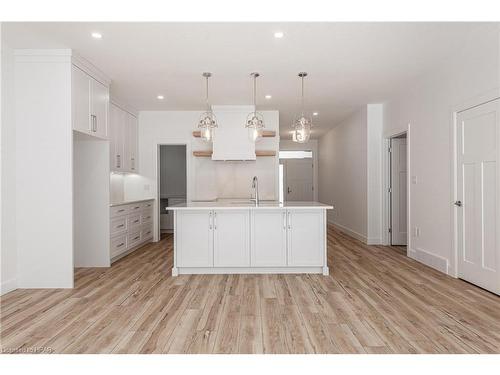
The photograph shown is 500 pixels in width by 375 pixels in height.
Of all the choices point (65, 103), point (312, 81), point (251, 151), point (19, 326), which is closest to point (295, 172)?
point (251, 151)

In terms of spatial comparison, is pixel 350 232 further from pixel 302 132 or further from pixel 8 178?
pixel 8 178

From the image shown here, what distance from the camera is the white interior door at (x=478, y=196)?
334 centimetres

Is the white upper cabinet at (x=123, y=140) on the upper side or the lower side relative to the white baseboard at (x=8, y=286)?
upper

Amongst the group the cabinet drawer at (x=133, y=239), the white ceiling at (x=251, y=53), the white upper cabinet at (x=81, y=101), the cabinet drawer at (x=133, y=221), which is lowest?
the cabinet drawer at (x=133, y=239)

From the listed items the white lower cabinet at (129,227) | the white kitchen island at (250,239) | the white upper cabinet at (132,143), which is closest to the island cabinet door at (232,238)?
the white kitchen island at (250,239)

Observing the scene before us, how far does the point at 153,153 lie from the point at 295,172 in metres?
5.13

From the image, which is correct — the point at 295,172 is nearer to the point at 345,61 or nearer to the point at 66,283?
the point at 345,61

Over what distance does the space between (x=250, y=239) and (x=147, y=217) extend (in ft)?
9.85

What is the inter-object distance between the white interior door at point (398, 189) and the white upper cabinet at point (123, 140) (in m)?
4.91

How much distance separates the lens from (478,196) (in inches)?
141

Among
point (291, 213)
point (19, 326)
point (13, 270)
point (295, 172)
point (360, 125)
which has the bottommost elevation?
point (19, 326)

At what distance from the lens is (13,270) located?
11.7 ft

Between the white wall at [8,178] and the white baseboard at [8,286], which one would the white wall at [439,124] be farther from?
the white baseboard at [8,286]

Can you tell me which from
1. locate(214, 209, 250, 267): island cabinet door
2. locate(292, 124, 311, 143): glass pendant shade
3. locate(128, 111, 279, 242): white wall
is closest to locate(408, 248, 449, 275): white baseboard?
locate(292, 124, 311, 143): glass pendant shade
